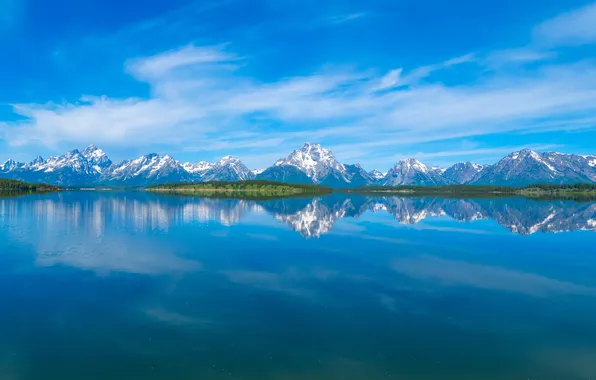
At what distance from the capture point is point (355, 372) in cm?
1770

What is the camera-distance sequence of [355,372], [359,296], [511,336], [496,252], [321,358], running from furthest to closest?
[496,252] → [359,296] → [511,336] → [321,358] → [355,372]

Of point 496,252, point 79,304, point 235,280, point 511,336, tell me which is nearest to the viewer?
point 511,336

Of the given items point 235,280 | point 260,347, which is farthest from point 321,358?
point 235,280

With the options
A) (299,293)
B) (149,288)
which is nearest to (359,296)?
(299,293)

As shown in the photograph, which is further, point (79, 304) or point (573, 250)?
point (573, 250)

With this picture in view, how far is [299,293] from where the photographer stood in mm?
30328

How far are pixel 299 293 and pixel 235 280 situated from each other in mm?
6991

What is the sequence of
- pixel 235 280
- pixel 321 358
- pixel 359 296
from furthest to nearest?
pixel 235 280 < pixel 359 296 < pixel 321 358

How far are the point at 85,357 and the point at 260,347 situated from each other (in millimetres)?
8904

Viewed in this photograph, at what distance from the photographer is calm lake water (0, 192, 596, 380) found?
18.3 metres

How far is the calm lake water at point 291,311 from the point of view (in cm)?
1833

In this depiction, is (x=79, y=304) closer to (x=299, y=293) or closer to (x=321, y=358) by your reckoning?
(x=299, y=293)

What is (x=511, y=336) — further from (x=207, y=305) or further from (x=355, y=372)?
(x=207, y=305)

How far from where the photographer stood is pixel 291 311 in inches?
1015
